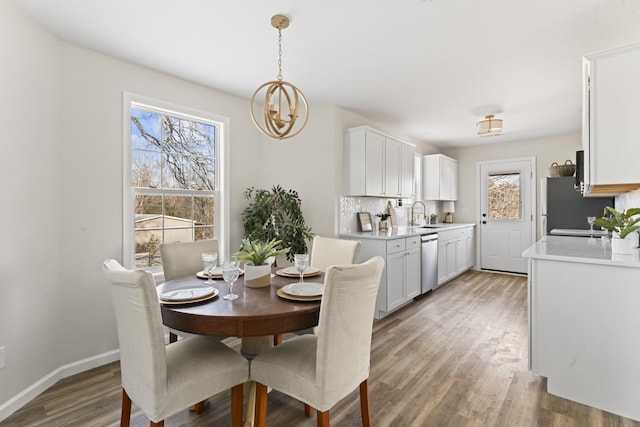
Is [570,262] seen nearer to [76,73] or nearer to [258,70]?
[258,70]

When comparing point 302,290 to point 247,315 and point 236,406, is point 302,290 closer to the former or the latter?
point 247,315

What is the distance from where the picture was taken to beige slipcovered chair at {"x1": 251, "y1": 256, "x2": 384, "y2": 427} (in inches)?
54.2

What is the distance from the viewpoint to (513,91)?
10.9 feet

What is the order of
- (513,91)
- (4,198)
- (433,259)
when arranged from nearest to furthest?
(4,198), (513,91), (433,259)

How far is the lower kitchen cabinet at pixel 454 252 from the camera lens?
4.73 m

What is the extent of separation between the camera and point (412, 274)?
3965mm

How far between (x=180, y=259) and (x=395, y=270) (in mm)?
2308

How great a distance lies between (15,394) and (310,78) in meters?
3.20

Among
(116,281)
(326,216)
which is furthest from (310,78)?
(116,281)

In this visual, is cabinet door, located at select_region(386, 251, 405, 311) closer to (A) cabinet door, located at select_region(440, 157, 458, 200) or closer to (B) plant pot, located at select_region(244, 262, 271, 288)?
(B) plant pot, located at select_region(244, 262, 271, 288)

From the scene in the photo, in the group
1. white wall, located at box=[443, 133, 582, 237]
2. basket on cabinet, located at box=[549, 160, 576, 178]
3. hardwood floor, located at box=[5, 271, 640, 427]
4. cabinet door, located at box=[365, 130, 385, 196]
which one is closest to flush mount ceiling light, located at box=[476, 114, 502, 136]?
basket on cabinet, located at box=[549, 160, 576, 178]

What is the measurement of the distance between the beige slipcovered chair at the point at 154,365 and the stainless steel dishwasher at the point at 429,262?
3.14 metres

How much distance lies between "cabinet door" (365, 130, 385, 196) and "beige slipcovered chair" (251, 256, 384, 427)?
2447 mm

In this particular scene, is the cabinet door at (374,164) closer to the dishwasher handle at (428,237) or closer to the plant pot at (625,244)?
the dishwasher handle at (428,237)
